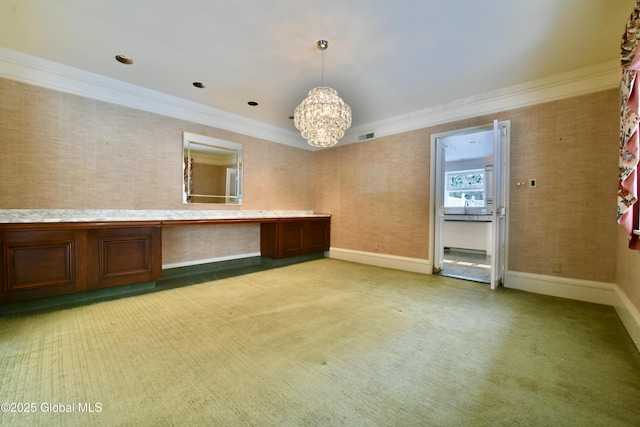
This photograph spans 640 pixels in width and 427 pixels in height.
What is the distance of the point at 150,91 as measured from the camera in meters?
3.65

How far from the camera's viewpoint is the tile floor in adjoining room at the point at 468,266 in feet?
13.3

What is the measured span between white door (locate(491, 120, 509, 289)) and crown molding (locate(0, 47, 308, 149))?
13.3 ft

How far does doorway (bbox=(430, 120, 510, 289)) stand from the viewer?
343 centimetres

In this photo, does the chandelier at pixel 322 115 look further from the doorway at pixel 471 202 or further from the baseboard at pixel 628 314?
the baseboard at pixel 628 314

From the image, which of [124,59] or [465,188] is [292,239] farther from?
[465,188]

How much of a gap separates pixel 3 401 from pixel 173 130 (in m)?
3.59

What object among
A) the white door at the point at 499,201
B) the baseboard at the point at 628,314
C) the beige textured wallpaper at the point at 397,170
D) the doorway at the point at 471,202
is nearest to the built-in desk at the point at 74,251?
the beige textured wallpaper at the point at 397,170

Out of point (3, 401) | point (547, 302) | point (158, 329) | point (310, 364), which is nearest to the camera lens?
point (3, 401)

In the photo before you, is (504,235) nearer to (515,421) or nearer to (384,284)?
(384,284)

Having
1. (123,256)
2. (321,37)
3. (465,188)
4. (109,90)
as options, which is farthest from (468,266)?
(109,90)

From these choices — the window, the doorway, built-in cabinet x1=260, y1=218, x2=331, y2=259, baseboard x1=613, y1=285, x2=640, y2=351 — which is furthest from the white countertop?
the window

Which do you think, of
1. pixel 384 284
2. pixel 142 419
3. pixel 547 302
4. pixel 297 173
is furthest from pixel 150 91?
pixel 547 302

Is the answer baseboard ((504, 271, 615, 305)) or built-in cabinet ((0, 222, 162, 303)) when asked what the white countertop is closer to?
built-in cabinet ((0, 222, 162, 303))

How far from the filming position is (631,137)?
1860 millimetres
